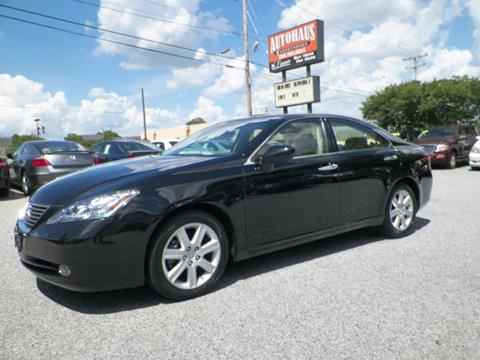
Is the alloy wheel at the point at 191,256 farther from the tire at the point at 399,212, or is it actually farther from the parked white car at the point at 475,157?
the parked white car at the point at 475,157

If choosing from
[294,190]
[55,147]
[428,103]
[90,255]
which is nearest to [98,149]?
[55,147]

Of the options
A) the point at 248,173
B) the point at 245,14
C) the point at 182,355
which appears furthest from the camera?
the point at 245,14

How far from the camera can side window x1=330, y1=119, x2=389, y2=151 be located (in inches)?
179

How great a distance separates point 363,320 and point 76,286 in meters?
2.11

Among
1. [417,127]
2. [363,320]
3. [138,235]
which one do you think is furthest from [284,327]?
[417,127]

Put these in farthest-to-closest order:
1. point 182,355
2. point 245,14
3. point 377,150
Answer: point 245,14
point 377,150
point 182,355

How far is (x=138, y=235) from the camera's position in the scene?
Answer: 2.99m

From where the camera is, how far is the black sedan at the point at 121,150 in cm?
1094

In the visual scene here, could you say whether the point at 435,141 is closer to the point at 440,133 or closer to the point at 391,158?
the point at 440,133

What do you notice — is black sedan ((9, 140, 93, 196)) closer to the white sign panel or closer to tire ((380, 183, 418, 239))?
tire ((380, 183, 418, 239))

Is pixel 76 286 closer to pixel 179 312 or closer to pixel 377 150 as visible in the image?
pixel 179 312

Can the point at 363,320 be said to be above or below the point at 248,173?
below

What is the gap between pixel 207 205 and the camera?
3.36 meters

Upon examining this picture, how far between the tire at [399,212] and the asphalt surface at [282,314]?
0.55 meters
